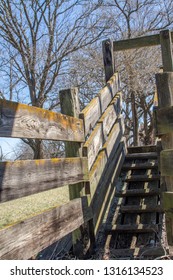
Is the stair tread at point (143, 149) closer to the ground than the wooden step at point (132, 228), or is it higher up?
higher up

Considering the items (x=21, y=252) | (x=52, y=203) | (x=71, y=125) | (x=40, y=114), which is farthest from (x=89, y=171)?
(x=52, y=203)

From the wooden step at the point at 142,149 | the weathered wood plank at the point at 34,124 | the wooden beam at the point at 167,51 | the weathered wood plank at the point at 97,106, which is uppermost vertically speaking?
the wooden beam at the point at 167,51

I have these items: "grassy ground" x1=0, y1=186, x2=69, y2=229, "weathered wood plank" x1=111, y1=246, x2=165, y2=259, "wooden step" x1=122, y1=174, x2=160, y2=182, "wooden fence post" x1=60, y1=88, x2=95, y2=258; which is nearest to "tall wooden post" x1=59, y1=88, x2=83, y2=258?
"wooden fence post" x1=60, y1=88, x2=95, y2=258

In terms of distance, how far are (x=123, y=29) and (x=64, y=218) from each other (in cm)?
1449

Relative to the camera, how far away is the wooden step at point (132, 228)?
14.1 ft

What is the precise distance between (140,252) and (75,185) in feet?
3.36

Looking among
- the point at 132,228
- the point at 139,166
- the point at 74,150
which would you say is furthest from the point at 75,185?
the point at 139,166

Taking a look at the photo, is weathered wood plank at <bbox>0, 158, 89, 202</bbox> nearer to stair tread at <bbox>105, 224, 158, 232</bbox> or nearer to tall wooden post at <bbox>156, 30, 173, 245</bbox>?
tall wooden post at <bbox>156, 30, 173, 245</bbox>

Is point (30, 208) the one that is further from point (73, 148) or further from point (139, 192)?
point (73, 148)

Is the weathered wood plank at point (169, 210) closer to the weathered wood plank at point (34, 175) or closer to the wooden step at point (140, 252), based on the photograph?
the wooden step at point (140, 252)

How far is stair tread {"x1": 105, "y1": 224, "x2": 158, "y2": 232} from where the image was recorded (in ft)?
14.1

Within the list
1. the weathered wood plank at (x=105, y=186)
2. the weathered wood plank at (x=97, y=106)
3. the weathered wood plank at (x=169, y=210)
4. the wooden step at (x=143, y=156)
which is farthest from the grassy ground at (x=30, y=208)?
the weathered wood plank at (x=169, y=210)

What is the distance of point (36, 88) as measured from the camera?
54.1 ft

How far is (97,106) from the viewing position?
182 inches
